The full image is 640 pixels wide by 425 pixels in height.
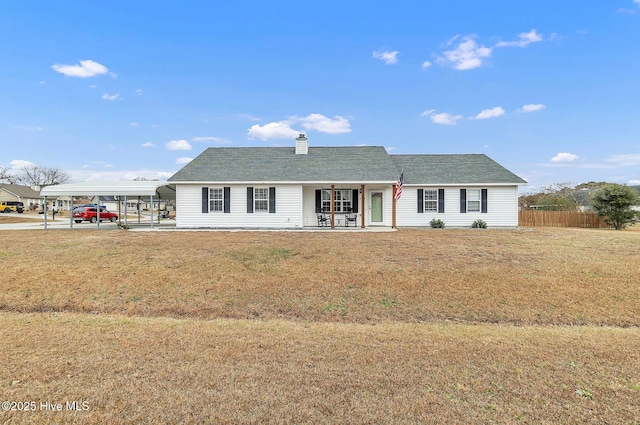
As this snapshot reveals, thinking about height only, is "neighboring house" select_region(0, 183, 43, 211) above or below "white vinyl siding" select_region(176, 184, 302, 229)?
above

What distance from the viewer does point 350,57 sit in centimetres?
1853

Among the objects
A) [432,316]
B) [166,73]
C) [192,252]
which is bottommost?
[432,316]

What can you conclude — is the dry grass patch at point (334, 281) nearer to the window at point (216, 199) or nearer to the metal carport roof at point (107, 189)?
the window at point (216, 199)

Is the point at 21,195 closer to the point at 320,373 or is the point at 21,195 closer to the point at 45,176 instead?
the point at 45,176

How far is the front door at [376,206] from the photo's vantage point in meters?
19.9

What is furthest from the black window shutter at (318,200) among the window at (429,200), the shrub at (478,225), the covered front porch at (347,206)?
the shrub at (478,225)

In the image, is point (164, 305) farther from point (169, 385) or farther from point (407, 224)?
point (407, 224)

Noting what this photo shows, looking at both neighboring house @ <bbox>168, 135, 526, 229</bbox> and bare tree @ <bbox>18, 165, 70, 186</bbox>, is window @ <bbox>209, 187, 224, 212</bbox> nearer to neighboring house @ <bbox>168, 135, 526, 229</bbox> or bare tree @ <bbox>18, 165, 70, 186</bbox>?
neighboring house @ <bbox>168, 135, 526, 229</bbox>

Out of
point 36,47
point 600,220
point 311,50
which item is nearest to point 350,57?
point 311,50

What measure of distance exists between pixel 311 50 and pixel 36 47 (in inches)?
532

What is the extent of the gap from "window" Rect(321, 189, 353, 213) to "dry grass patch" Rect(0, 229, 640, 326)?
24.9ft

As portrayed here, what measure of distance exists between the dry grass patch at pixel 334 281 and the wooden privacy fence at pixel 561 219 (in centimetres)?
1400

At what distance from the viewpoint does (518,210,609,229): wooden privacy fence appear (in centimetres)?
2397

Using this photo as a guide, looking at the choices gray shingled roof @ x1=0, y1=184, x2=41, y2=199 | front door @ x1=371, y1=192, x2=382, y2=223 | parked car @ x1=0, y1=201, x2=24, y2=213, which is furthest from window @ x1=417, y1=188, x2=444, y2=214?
gray shingled roof @ x1=0, y1=184, x2=41, y2=199
